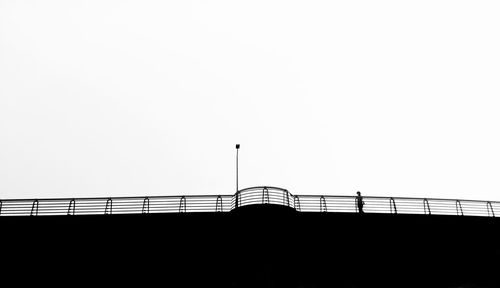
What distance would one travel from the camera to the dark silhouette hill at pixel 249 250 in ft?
79.6

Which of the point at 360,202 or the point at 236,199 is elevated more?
the point at 360,202

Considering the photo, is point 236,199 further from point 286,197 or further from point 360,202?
point 360,202

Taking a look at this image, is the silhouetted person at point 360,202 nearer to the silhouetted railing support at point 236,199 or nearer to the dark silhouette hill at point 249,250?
the dark silhouette hill at point 249,250

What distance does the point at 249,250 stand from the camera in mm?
24641

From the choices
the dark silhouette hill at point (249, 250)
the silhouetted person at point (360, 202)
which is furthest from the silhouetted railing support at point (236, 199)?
the silhouetted person at point (360, 202)

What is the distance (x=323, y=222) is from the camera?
82.7 feet

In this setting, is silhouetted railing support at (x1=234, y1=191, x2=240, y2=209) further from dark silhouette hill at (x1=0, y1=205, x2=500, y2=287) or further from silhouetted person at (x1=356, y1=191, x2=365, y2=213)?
silhouetted person at (x1=356, y1=191, x2=365, y2=213)

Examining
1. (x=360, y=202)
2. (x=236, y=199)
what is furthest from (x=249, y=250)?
(x=360, y=202)

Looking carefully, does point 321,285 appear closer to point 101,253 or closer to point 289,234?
point 289,234

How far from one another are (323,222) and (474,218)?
823 cm

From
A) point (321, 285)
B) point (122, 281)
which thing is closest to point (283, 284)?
point (321, 285)

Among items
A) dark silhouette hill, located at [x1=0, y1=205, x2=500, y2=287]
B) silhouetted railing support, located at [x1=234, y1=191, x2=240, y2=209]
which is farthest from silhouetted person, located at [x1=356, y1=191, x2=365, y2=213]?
silhouetted railing support, located at [x1=234, y1=191, x2=240, y2=209]

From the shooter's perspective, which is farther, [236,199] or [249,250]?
[236,199]

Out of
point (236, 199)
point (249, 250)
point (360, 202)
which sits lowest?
point (249, 250)
